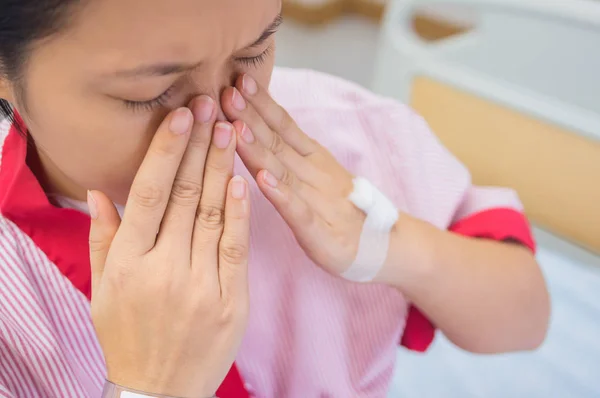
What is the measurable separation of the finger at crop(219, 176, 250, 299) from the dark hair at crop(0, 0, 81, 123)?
0.66ft

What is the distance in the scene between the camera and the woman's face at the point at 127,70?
1.47ft

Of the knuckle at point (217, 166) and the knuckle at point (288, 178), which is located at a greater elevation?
the knuckle at point (217, 166)

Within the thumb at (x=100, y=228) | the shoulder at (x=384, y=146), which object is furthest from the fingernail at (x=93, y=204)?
the shoulder at (x=384, y=146)

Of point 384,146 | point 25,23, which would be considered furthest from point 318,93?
point 25,23

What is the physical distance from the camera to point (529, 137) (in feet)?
3.70

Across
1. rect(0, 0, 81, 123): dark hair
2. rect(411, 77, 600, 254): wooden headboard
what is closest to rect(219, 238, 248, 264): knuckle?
rect(0, 0, 81, 123): dark hair

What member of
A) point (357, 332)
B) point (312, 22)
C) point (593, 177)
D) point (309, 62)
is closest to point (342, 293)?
point (357, 332)

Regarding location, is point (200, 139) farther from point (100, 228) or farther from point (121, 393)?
point (121, 393)

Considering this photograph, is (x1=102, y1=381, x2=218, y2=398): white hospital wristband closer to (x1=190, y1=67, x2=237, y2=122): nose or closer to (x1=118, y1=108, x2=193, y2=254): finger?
(x1=118, y1=108, x2=193, y2=254): finger

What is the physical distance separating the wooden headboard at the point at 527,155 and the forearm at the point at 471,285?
0.37m

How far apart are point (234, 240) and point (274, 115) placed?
0.15 m

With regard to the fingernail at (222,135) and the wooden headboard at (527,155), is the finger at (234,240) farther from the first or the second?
the wooden headboard at (527,155)

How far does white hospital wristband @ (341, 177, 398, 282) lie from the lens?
0.67m

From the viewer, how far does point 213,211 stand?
0.57 meters
